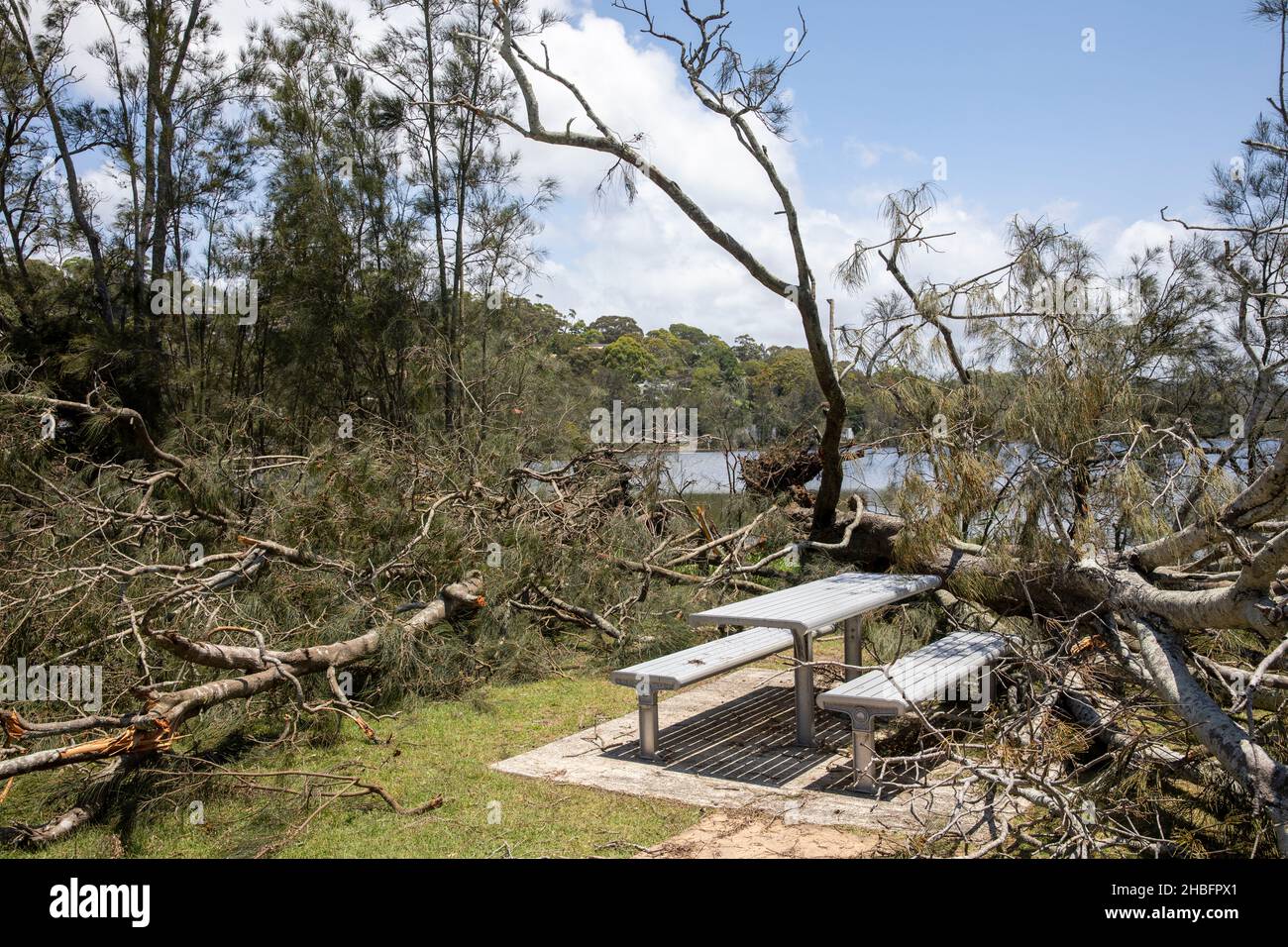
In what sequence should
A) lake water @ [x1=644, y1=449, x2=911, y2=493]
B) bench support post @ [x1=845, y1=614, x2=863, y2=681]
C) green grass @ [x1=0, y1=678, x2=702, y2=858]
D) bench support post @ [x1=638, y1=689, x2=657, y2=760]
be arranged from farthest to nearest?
lake water @ [x1=644, y1=449, x2=911, y2=493] → bench support post @ [x1=845, y1=614, x2=863, y2=681] → bench support post @ [x1=638, y1=689, x2=657, y2=760] → green grass @ [x1=0, y1=678, x2=702, y2=858]

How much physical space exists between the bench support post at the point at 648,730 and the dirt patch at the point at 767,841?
904 millimetres

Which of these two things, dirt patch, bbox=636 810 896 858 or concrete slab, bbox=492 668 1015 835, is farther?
concrete slab, bbox=492 668 1015 835

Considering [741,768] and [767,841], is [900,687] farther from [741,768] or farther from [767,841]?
[741,768]

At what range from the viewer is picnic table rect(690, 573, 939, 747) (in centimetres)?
510

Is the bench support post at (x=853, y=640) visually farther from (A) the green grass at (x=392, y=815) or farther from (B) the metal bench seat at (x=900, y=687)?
(A) the green grass at (x=392, y=815)

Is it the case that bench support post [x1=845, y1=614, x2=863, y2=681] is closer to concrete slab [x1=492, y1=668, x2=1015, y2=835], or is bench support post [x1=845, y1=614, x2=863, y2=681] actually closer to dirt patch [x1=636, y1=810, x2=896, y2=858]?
concrete slab [x1=492, y1=668, x2=1015, y2=835]

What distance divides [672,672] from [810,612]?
83 cm

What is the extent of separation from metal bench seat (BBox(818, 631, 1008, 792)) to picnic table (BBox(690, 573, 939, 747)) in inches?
6.1

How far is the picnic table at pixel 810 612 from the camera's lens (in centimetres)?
510

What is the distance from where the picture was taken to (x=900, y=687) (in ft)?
13.4

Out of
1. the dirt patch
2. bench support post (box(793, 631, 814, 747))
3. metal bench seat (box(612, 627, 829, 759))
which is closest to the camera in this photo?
the dirt patch

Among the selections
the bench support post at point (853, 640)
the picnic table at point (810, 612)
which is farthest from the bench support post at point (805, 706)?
the bench support post at point (853, 640)

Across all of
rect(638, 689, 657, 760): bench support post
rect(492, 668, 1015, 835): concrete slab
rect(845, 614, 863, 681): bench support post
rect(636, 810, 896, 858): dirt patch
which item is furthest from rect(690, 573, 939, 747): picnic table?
rect(636, 810, 896, 858): dirt patch
